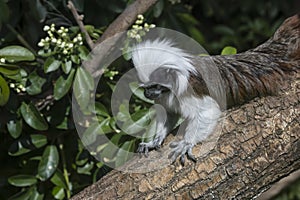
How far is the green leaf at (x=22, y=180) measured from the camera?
8.17 feet

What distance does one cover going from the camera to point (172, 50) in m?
2.09

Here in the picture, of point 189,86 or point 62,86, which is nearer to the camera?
point 189,86

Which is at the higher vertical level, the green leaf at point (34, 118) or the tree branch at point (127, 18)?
the tree branch at point (127, 18)

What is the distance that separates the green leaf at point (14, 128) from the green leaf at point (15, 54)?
10.2 inches

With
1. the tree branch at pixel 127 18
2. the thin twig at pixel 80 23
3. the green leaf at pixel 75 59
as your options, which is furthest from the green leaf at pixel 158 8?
the green leaf at pixel 75 59

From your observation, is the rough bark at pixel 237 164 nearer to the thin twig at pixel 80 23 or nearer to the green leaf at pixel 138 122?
the green leaf at pixel 138 122

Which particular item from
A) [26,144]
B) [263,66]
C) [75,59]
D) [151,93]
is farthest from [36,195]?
[263,66]

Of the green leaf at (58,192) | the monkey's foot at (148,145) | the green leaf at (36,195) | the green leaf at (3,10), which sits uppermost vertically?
the green leaf at (3,10)

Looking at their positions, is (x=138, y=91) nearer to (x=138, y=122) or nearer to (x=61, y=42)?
(x=138, y=122)

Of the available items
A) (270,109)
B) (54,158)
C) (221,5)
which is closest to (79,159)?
(54,158)

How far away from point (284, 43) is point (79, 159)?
2.79 feet

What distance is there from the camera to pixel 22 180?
2502 mm

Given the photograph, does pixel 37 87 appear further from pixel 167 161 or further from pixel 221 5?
pixel 221 5

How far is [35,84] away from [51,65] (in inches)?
5.2
